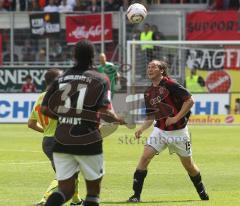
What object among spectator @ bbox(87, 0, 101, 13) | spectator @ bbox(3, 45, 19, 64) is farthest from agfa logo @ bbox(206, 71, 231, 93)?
spectator @ bbox(3, 45, 19, 64)

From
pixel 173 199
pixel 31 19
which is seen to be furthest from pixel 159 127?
pixel 31 19

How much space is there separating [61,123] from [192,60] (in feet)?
83.6

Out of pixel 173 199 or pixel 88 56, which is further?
pixel 173 199

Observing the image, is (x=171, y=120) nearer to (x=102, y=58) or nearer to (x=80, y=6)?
(x=102, y=58)

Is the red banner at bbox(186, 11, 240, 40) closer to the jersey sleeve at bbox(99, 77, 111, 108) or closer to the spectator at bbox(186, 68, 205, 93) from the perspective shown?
the spectator at bbox(186, 68, 205, 93)

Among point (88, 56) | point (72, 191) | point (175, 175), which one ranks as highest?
point (88, 56)

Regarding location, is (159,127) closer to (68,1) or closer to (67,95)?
(67,95)

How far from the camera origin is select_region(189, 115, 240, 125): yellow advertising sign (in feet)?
101

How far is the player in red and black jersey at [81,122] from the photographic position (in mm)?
9328

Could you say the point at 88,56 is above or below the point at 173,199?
above

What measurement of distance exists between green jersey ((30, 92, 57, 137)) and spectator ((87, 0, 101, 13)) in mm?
23454

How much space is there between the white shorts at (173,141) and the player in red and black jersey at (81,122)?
3933 millimetres

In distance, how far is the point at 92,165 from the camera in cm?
935

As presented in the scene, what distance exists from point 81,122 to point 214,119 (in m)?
21.8
